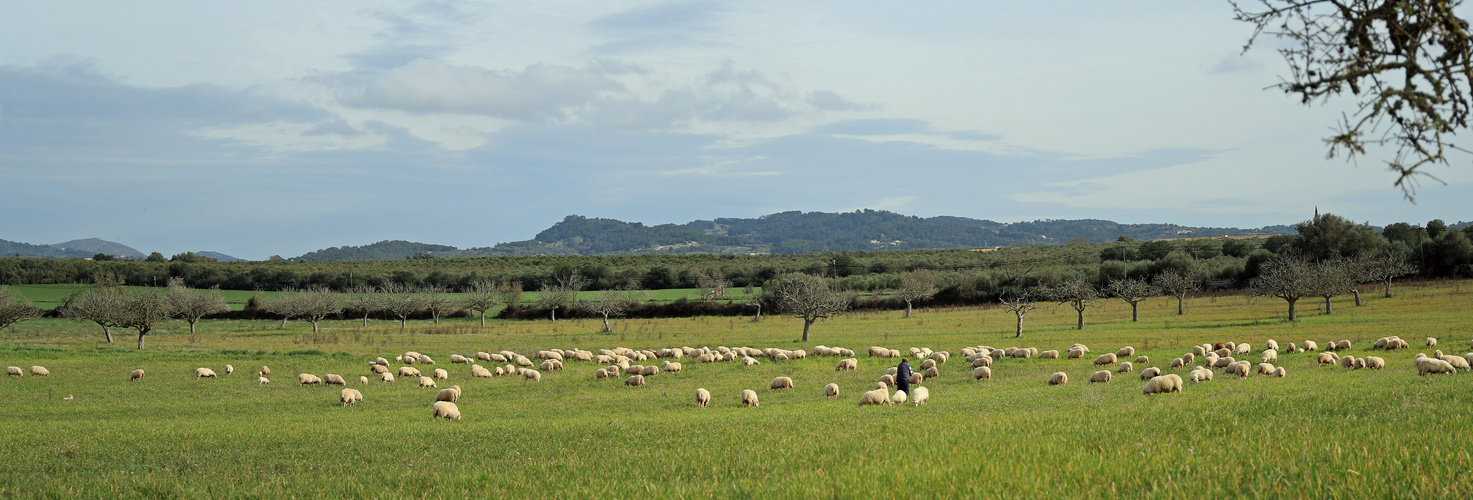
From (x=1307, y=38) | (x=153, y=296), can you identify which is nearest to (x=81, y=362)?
(x=153, y=296)

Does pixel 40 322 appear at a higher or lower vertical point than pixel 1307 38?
lower

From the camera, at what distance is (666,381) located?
2822 centimetres

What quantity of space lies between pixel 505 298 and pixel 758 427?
95.1 metres

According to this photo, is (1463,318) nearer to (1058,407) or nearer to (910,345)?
(910,345)

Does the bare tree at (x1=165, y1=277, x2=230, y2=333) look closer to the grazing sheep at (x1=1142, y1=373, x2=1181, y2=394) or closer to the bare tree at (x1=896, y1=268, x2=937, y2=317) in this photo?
the bare tree at (x1=896, y1=268, x2=937, y2=317)

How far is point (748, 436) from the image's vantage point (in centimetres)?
1219

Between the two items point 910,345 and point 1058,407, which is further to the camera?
point 910,345

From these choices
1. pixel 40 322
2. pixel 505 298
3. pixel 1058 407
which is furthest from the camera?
pixel 505 298

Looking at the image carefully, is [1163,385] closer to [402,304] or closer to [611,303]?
[611,303]

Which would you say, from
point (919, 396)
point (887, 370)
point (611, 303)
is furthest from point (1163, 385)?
point (611, 303)

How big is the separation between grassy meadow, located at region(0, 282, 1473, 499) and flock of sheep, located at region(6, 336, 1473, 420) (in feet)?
1.79

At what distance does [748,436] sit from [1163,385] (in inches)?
436

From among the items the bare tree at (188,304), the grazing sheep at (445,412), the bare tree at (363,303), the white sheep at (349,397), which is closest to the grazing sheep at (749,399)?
the grazing sheep at (445,412)

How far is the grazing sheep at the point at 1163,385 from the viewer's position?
59.9ft
